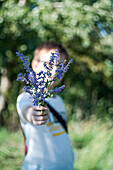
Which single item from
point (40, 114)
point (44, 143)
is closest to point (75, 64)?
point (44, 143)

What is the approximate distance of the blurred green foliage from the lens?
3424 millimetres

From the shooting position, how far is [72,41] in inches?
201

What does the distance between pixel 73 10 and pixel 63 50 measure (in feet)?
5.20

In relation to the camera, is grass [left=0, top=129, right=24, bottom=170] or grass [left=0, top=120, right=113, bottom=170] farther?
grass [left=0, top=129, right=24, bottom=170]

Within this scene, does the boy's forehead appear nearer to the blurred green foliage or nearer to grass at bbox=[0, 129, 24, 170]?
the blurred green foliage

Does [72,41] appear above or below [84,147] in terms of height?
above

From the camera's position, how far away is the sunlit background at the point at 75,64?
3.31 meters

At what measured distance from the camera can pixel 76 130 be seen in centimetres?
496

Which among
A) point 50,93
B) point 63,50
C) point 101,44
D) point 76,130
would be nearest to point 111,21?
point 101,44

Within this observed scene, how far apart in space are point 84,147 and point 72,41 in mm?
2439

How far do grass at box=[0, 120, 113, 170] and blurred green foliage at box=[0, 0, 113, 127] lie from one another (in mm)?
400

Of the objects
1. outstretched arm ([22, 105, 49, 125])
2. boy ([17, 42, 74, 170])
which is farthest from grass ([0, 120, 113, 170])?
outstretched arm ([22, 105, 49, 125])

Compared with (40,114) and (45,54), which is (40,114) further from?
(45,54)

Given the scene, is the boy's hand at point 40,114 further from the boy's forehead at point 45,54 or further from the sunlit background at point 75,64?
the sunlit background at point 75,64
